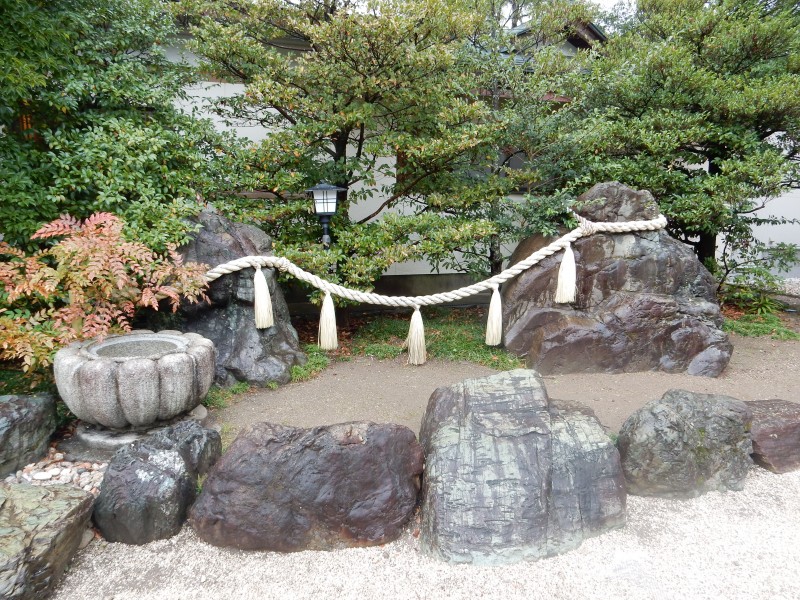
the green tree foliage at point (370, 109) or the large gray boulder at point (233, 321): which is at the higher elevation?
the green tree foliage at point (370, 109)

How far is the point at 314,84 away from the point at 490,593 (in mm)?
5733

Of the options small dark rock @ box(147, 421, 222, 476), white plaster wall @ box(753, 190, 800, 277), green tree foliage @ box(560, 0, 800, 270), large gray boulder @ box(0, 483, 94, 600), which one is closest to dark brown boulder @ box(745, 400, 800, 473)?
green tree foliage @ box(560, 0, 800, 270)

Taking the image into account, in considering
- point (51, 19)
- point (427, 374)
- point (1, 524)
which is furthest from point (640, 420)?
point (51, 19)

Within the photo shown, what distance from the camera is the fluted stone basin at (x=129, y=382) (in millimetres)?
3773

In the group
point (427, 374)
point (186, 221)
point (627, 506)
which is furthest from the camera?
point (427, 374)

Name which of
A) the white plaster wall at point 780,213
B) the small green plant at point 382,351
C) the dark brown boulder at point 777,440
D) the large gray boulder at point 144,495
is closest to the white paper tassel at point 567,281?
the small green plant at point 382,351

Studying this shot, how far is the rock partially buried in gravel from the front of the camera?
3.06m

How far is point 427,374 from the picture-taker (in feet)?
19.2

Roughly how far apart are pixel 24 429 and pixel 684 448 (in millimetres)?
4598

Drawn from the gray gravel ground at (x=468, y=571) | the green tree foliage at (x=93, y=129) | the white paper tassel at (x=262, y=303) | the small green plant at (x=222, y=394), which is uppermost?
the green tree foliage at (x=93, y=129)

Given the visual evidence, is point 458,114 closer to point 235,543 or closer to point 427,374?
point 427,374

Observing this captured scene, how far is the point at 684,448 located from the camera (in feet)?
11.6

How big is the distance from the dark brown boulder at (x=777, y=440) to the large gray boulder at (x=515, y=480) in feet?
4.74

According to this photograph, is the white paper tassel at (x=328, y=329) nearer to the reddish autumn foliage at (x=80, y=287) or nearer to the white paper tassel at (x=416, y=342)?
the white paper tassel at (x=416, y=342)
